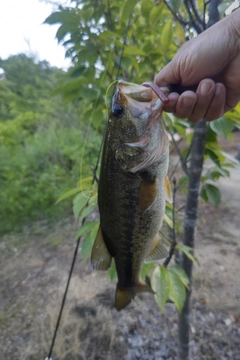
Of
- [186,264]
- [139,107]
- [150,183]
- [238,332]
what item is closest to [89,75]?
[139,107]

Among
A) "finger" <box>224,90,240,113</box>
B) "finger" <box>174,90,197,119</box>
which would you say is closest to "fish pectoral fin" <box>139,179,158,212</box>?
"finger" <box>174,90,197,119</box>

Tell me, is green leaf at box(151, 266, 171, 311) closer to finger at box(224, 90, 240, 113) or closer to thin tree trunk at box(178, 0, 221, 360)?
thin tree trunk at box(178, 0, 221, 360)

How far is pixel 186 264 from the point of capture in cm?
167

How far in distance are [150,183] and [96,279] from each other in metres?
2.20

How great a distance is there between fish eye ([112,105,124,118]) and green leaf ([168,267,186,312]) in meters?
0.83

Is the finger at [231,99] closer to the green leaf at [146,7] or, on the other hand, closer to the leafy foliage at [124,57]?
the leafy foliage at [124,57]

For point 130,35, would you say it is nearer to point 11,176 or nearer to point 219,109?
point 219,109

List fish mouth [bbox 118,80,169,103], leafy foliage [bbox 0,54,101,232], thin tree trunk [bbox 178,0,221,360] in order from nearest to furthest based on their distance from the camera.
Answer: fish mouth [bbox 118,80,169,103], thin tree trunk [bbox 178,0,221,360], leafy foliage [bbox 0,54,101,232]

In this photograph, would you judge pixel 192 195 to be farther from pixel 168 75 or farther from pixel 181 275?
pixel 168 75

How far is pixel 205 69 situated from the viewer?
1141 millimetres

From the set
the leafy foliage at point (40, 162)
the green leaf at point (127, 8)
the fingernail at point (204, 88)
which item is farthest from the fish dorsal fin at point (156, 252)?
the leafy foliage at point (40, 162)

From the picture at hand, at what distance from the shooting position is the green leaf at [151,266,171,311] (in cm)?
117

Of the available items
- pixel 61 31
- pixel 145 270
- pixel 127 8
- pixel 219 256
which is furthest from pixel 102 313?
pixel 127 8

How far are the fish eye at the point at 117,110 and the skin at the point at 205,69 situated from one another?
190mm
